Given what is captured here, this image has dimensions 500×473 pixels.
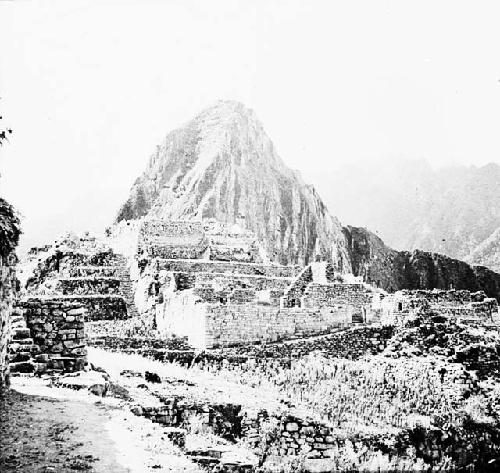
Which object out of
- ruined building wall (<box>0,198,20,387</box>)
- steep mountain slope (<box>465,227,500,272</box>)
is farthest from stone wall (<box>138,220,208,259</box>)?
steep mountain slope (<box>465,227,500,272</box>)

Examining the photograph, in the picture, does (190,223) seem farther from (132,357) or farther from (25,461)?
(25,461)

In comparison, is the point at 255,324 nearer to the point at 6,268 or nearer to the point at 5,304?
the point at 5,304

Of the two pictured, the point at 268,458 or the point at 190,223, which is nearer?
the point at 268,458

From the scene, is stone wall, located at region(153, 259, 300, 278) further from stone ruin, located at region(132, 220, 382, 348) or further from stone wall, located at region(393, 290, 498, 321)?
stone wall, located at region(393, 290, 498, 321)

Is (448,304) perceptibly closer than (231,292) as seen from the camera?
No

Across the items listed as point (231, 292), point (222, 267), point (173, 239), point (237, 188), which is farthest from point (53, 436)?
point (237, 188)

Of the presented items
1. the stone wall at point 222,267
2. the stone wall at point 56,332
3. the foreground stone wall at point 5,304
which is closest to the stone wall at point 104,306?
the stone wall at point 222,267

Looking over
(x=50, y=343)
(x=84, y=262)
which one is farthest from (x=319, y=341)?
(x=84, y=262)
